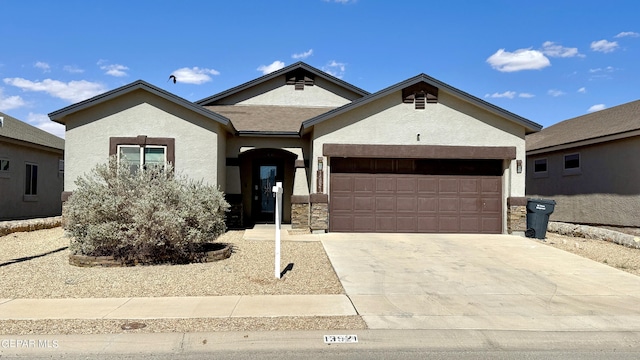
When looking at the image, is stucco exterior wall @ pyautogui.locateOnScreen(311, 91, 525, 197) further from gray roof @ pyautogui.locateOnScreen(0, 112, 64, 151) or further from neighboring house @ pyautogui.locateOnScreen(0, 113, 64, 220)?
gray roof @ pyautogui.locateOnScreen(0, 112, 64, 151)

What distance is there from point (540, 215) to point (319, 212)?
711 cm

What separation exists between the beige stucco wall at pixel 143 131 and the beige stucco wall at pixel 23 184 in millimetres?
4641

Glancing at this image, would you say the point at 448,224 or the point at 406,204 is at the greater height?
the point at 406,204

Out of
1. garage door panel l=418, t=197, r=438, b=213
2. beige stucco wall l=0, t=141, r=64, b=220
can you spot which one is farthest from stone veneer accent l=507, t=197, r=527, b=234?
beige stucco wall l=0, t=141, r=64, b=220

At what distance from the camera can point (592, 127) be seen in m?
17.8

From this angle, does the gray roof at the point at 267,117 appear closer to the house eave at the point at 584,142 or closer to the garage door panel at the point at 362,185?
the garage door panel at the point at 362,185

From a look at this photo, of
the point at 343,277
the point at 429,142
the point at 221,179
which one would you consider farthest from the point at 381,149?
the point at 343,277

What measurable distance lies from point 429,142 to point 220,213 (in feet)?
24.8

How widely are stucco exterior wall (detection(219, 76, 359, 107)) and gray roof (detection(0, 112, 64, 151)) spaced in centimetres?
782

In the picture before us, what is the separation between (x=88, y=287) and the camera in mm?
7578

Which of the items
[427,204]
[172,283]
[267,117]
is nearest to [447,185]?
[427,204]

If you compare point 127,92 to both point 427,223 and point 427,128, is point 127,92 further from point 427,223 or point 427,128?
point 427,223

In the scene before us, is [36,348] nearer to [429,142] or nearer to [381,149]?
[381,149]

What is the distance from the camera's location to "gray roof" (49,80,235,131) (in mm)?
13664
